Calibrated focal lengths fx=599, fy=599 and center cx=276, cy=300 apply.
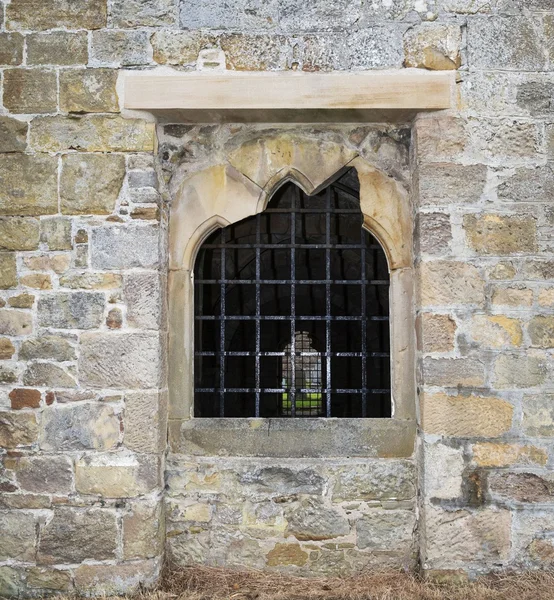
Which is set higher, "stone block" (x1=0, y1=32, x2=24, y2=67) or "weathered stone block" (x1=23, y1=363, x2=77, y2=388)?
"stone block" (x1=0, y1=32, x2=24, y2=67)

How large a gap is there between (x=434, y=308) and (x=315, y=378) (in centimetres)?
600

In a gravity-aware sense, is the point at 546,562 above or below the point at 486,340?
below

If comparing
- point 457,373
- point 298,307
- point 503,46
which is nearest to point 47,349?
point 457,373

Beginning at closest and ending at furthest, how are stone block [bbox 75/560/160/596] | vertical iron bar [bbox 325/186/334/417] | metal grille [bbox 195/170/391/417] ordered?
stone block [bbox 75/560/160/596], vertical iron bar [bbox 325/186/334/417], metal grille [bbox 195/170/391/417]

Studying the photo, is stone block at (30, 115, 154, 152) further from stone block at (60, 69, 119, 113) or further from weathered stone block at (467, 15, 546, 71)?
weathered stone block at (467, 15, 546, 71)

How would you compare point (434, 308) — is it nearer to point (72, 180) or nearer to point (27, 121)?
point (72, 180)

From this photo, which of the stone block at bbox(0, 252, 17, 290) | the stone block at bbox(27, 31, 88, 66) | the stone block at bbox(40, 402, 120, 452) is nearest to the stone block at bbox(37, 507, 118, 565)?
the stone block at bbox(40, 402, 120, 452)

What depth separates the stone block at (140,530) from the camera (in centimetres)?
315

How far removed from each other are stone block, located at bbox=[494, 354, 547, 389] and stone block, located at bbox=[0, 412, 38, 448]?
8.08 ft

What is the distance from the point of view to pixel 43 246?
126 inches

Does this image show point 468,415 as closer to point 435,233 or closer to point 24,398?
point 435,233

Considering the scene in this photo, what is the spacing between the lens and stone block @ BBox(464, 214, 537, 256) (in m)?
3.20

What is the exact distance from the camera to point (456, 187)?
3.21 meters

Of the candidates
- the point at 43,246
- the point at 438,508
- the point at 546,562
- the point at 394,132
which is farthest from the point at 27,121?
the point at 546,562
